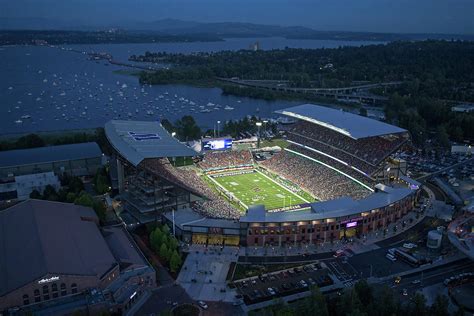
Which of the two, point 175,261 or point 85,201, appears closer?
point 175,261

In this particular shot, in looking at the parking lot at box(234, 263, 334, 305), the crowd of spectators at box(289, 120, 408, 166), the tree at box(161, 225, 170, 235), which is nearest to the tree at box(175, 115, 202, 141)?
the crowd of spectators at box(289, 120, 408, 166)

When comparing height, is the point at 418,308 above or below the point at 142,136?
below

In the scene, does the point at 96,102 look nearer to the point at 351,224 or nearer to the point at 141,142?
the point at 141,142

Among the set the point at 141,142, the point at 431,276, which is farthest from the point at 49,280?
the point at 431,276

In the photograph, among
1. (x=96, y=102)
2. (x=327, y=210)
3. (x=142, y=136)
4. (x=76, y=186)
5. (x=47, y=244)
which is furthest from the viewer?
(x=96, y=102)

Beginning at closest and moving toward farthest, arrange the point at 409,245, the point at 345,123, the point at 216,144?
the point at 409,245
the point at 345,123
the point at 216,144

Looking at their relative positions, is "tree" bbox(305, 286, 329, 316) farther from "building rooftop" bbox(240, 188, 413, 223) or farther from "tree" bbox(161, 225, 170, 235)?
"tree" bbox(161, 225, 170, 235)

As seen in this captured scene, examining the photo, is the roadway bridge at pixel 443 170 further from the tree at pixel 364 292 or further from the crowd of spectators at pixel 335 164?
the tree at pixel 364 292
